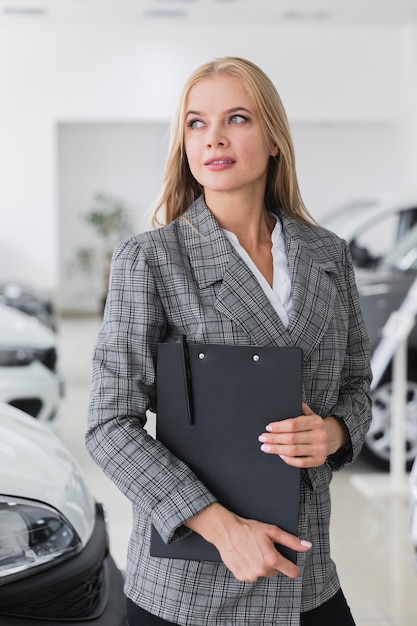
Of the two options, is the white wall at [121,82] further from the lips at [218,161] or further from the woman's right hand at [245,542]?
the woman's right hand at [245,542]

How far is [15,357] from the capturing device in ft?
17.3

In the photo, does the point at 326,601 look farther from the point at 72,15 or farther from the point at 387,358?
the point at 72,15

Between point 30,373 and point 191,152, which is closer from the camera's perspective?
point 191,152

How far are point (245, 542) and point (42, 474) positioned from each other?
111cm

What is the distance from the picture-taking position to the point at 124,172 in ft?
50.2

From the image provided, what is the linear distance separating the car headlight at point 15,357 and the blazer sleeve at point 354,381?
3.71 m

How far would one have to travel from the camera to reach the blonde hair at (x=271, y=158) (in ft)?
5.29

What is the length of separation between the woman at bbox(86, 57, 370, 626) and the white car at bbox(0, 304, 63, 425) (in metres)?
3.45

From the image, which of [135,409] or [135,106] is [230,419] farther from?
[135,106]

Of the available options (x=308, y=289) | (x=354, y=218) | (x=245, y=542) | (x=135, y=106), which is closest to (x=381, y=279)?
(x=354, y=218)

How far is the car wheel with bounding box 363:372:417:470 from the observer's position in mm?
5477

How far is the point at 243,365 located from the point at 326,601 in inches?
19.9

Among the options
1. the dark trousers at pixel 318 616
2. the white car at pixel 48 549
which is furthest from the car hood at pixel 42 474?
the dark trousers at pixel 318 616

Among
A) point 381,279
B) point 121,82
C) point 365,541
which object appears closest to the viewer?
point 365,541
